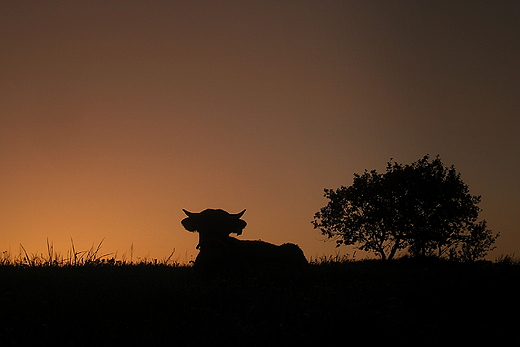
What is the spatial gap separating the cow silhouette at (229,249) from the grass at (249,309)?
2.41 feet

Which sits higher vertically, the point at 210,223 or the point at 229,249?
the point at 210,223

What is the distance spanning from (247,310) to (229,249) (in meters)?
4.76

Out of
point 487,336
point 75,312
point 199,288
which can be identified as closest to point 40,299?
point 75,312

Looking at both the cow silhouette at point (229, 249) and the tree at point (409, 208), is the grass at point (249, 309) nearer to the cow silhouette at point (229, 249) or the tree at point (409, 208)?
the cow silhouette at point (229, 249)

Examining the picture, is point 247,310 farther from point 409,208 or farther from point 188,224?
point 409,208

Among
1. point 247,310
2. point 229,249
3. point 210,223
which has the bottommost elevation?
point 247,310

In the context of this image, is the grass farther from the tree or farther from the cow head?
the tree

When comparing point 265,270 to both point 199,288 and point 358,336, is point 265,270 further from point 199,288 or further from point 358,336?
point 358,336

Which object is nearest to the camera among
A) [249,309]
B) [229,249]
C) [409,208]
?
[249,309]

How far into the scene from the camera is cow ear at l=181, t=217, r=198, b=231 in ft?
45.8

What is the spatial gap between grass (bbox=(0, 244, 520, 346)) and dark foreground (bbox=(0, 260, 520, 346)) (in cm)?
2

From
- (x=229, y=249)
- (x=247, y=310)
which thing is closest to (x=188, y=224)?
(x=229, y=249)

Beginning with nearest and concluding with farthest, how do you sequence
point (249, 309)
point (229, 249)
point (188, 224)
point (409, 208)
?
point (249, 309), point (229, 249), point (188, 224), point (409, 208)

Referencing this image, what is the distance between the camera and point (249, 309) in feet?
30.0
